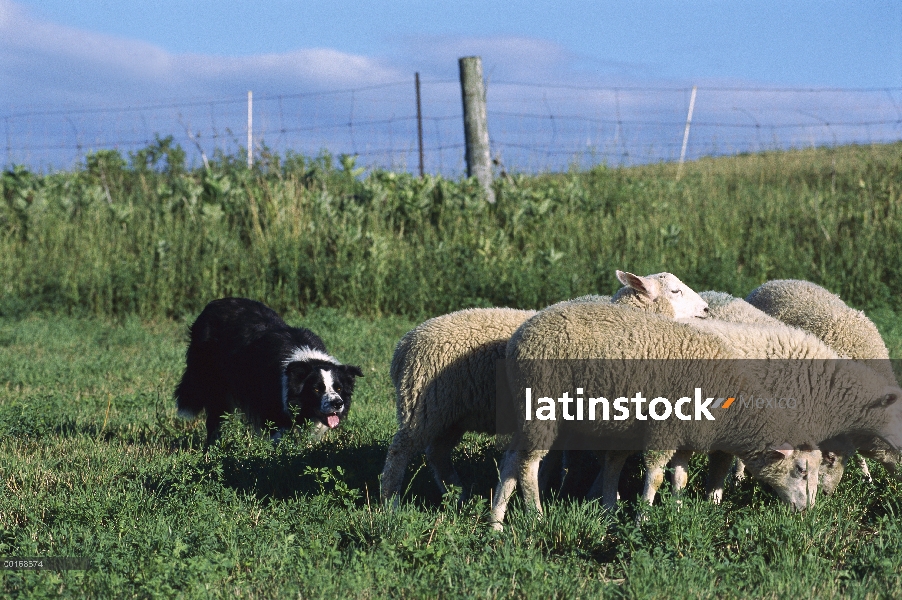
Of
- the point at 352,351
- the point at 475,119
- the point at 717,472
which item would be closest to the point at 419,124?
the point at 475,119

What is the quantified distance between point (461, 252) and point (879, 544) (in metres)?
8.01

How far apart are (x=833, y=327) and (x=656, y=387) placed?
5.95ft

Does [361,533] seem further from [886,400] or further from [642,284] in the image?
[886,400]

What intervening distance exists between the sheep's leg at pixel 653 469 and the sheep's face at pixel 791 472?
42cm

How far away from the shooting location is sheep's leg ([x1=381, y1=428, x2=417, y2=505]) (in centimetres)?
439

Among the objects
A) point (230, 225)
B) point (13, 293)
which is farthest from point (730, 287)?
point (13, 293)

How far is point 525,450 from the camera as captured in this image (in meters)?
4.13

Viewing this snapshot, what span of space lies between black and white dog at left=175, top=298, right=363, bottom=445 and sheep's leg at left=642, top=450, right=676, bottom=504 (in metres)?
2.25

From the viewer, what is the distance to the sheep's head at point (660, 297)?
477 centimetres

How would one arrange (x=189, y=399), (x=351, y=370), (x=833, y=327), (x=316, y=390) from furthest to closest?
(x=189, y=399)
(x=351, y=370)
(x=316, y=390)
(x=833, y=327)

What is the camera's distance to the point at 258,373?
6168 mm

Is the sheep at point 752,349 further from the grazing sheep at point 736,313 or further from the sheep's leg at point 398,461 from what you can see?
the sheep's leg at point 398,461

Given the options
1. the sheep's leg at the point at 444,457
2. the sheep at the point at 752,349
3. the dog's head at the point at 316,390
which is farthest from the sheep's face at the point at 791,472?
the dog's head at the point at 316,390

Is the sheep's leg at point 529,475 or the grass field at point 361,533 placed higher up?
the sheep's leg at point 529,475
